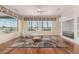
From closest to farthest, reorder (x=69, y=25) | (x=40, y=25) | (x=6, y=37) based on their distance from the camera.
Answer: (x=6, y=37) < (x=40, y=25) < (x=69, y=25)

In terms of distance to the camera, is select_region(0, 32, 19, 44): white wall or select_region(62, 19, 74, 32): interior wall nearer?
select_region(0, 32, 19, 44): white wall

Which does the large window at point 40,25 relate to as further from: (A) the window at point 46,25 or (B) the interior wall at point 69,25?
(B) the interior wall at point 69,25

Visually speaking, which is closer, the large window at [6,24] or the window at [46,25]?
the large window at [6,24]

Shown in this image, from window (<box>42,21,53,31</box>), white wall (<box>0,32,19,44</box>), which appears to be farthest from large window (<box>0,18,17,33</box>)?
window (<box>42,21,53,31</box>)

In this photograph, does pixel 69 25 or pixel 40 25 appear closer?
pixel 40 25

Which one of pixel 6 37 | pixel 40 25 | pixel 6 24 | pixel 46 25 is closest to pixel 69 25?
pixel 46 25

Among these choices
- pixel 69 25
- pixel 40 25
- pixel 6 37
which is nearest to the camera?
pixel 6 37

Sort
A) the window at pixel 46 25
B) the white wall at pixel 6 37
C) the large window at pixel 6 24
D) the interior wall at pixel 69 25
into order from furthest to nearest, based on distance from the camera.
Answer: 1. the window at pixel 46 25
2. the interior wall at pixel 69 25
3. the white wall at pixel 6 37
4. the large window at pixel 6 24

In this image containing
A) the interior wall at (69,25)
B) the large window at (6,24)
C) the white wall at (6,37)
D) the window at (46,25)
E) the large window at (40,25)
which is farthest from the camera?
the window at (46,25)

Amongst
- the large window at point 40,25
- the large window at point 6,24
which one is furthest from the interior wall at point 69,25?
the large window at point 6,24

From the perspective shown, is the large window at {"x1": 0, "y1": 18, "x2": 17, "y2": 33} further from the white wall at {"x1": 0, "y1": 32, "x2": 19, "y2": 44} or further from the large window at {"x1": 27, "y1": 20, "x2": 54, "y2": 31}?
the large window at {"x1": 27, "y1": 20, "x2": 54, "y2": 31}

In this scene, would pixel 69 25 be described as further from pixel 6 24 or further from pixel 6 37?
pixel 6 24

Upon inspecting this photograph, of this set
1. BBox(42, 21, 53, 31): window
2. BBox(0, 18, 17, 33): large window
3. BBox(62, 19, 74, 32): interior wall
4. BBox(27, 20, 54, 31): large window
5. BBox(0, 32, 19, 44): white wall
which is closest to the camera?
BBox(0, 18, 17, 33): large window
